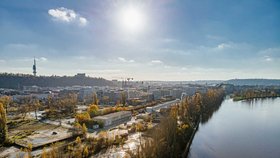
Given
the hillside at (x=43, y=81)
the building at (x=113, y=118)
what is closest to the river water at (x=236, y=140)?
the building at (x=113, y=118)

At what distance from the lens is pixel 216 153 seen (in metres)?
6.86

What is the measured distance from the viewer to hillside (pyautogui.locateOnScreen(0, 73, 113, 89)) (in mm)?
28675

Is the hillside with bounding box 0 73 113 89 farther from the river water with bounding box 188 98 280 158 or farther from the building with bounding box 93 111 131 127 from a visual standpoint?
the river water with bounding box 188 98 280 158

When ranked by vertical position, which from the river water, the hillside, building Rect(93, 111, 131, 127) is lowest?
the river water

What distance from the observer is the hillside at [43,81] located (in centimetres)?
2867

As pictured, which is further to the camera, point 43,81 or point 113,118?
point 43,81

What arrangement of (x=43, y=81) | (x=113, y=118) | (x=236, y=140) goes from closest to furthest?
1. (x=236, y=140)
2. (x=113, y=118)
3. (x=43, y=81)

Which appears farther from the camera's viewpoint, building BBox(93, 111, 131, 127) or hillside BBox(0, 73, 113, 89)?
hillside BBox(0, 73, 113, 89)

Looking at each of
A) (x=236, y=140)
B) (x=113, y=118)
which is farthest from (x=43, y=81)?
(x=236, y=140)

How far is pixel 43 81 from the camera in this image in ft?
106

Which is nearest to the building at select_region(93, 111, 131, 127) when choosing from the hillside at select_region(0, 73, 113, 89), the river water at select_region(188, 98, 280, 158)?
the river water at select_region(188, 98, 280, 158)

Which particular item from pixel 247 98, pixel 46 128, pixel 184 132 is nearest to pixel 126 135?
pixel 184 132

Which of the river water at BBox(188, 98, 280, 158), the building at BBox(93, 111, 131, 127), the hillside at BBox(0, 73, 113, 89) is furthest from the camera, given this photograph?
the hillside at BBox(0, 73, 113, 89)

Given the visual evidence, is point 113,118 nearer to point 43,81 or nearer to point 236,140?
point 236,140
